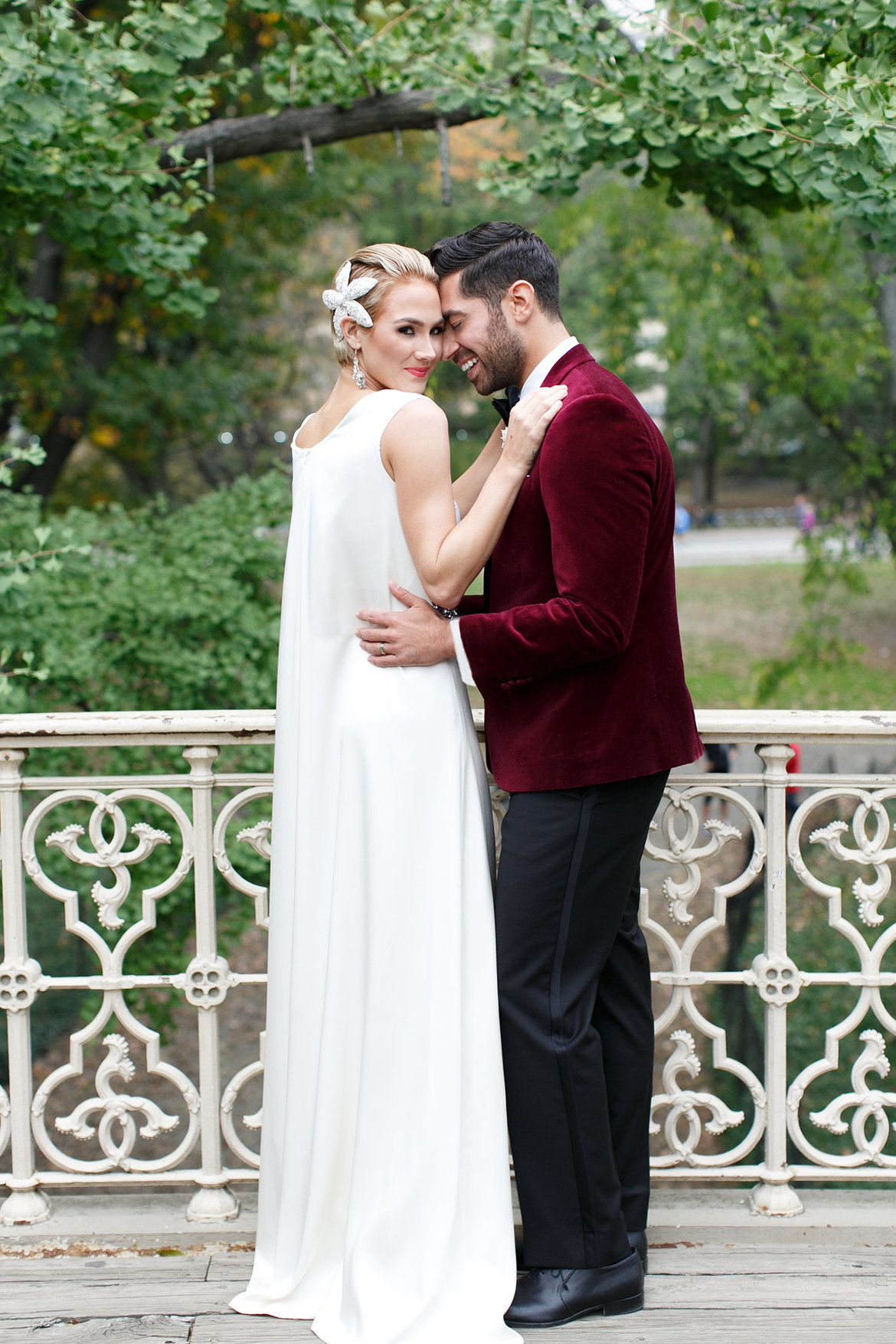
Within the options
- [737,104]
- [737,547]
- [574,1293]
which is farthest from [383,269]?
[737,547]

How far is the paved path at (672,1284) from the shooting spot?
2385 millimetres

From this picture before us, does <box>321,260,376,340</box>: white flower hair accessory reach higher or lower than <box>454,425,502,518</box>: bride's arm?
higher

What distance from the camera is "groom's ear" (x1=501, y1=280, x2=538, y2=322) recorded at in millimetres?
2371

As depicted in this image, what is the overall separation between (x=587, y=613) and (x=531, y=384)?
53cm

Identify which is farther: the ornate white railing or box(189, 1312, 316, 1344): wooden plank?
the ornate white railing

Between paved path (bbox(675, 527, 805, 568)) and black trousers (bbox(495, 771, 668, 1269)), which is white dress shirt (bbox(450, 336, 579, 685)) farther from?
paved path (bbox(675, 527, 805, 568))

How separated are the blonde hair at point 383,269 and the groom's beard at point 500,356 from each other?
17 centimetres

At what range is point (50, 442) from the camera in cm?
1118

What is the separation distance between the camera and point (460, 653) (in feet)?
7.77

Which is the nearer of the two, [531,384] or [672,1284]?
[531,384]

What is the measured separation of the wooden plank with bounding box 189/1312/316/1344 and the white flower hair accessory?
2.01 meters

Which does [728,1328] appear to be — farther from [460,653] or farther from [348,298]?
[348,298]

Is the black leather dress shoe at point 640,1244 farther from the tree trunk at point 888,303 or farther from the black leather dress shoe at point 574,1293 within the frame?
the tree trunk at point 888,303

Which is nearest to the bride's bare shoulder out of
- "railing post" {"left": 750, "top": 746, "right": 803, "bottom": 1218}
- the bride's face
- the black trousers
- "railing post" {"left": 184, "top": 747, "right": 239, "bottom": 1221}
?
the bride's face
